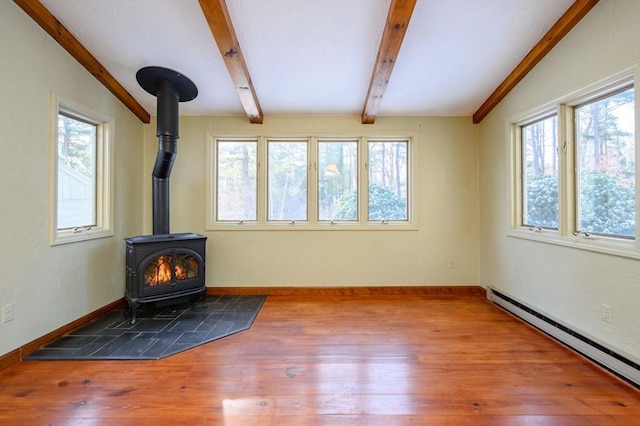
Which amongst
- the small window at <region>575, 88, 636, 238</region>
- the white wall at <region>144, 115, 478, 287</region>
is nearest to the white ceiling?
the white wall at <region>144, 115, 478, 287</region>

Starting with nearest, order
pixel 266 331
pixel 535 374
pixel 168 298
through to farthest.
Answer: pixel 535 374 → pixel 266 331 → pixel 168 298

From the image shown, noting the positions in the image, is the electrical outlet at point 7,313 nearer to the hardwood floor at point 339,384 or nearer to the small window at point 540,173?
the hardwood floor at point 339,384

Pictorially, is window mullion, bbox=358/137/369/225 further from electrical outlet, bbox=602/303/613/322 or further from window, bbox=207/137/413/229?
electrical outlet, bbox=602/303/613/322

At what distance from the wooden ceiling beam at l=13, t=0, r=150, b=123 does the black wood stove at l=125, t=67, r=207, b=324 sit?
38 cm

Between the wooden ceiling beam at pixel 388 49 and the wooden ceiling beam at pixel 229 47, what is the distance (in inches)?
49.7

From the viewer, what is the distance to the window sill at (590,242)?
1.96 m

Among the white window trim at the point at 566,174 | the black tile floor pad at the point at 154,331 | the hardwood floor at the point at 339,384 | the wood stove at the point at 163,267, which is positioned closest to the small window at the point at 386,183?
the white window trim at the point at 566,174

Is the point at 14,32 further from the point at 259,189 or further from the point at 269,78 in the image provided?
the point at 259,189

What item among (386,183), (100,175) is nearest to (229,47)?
(100,175)

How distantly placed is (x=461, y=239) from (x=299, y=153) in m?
2.50

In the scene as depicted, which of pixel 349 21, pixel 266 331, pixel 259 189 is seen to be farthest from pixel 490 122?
pixel 266 331

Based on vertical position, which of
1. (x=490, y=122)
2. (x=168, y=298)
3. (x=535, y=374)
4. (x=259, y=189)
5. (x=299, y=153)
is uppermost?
(x=490, y=122)

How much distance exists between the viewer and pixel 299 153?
3.90 m

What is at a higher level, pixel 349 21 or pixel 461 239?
pixel 349 21
